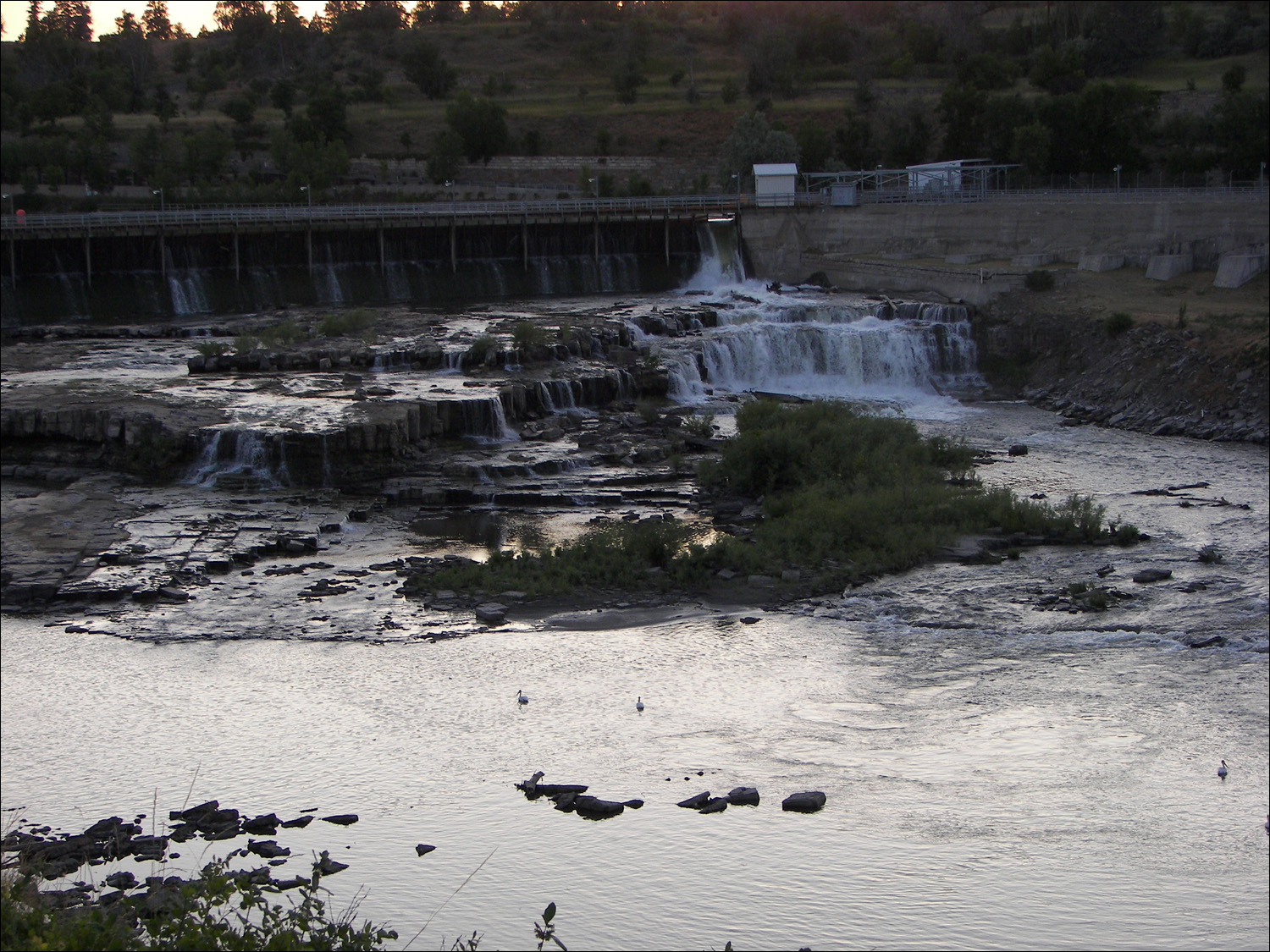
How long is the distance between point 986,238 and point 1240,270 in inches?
492

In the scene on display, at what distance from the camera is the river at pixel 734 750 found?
499 inches

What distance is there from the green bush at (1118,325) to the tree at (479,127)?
55343mm

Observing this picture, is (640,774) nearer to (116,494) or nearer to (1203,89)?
(116,494)

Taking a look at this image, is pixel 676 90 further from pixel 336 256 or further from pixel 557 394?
pixel 557 394

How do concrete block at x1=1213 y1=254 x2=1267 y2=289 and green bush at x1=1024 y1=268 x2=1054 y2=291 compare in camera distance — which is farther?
green bush at x1=1024 y1=268 x2=1054 y2=291

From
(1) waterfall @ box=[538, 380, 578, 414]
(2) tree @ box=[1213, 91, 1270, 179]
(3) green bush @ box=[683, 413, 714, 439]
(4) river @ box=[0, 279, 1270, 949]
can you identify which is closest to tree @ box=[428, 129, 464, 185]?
(2) tree @ box=[1213, 91, 1270, 179]

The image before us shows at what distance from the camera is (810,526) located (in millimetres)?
24156

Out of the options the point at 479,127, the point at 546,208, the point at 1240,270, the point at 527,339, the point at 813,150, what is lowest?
the point at 527,339

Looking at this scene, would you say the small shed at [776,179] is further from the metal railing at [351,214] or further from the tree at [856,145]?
the tree at [856,145]

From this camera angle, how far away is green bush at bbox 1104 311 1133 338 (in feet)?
131

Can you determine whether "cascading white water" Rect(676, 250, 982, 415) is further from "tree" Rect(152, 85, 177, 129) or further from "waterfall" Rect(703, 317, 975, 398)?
"tree" Rect(152, 85, 177, 129)

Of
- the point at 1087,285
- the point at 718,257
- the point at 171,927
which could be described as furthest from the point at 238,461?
the point at 718,257

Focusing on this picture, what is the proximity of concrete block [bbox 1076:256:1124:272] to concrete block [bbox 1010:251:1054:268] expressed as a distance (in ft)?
7.43

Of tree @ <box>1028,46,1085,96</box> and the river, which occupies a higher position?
tree @ <box>1028,46,1085,96</box>
